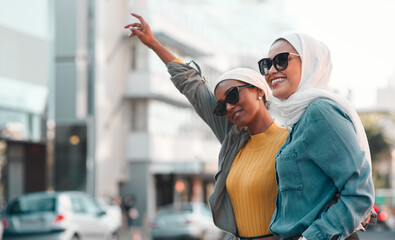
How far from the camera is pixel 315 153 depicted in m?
2.60

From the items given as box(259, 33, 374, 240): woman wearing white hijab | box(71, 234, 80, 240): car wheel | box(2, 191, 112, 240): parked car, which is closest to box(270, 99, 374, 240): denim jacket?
box(259, 33, 374, 240): woman wearing white hijab

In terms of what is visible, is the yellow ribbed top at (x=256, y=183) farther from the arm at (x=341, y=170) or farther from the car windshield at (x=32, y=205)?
the car windshield at (x=32, y=205)

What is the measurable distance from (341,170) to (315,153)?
134 mm

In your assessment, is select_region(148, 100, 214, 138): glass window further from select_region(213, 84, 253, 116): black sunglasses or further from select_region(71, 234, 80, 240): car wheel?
select_region(213, 84, 253, 116): black sunglasses

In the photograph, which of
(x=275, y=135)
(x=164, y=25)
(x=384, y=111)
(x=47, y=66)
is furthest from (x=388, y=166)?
(x=275, y=135)

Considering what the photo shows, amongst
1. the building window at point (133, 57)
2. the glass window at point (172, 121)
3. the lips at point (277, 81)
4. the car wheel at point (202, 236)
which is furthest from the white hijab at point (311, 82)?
the building window at point (133, 57)

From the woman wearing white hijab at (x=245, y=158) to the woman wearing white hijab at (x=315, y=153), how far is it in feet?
1.28

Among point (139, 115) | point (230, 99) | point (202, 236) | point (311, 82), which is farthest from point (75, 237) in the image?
point (139, 115)

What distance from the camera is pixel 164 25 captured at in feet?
124

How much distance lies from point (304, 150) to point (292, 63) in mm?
395

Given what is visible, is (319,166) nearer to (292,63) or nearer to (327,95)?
(327,95)

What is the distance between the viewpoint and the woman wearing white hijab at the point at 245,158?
322cm

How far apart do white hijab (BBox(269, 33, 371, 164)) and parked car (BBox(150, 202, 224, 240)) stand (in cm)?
1886

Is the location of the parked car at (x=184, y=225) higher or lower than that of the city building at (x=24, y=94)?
lower
